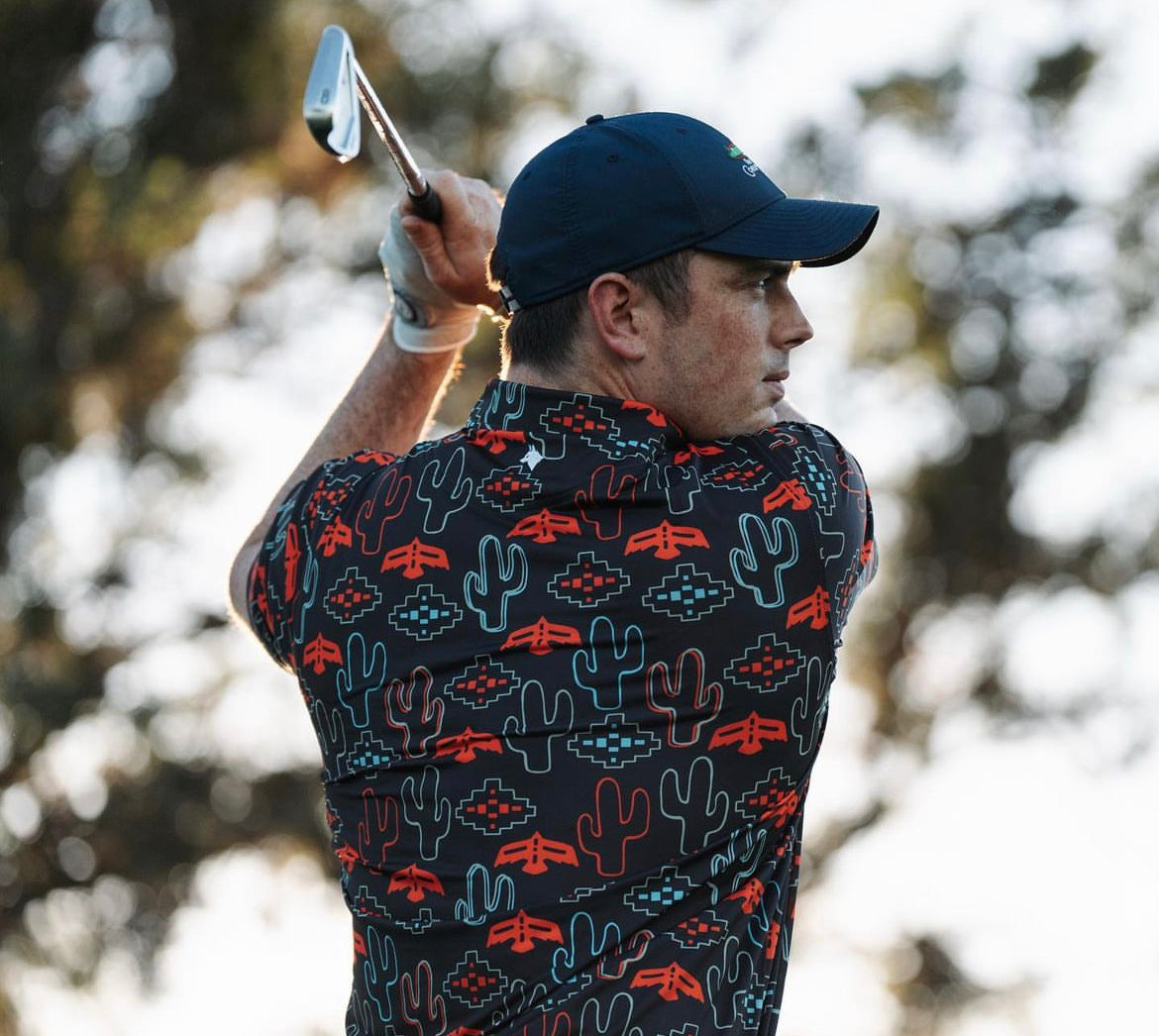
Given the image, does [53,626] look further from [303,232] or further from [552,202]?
[552,202]

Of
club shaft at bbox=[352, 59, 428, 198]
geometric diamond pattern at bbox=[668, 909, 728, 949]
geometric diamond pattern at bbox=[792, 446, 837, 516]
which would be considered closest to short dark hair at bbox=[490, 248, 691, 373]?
geometric diamond pattern at bbox=[792, 446, 837, 516]

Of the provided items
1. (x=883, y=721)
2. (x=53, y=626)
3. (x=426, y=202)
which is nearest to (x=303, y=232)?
Answer: (x=53, y=626)

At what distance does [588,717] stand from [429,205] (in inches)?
35.4

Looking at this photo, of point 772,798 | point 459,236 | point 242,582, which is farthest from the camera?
point 459,236

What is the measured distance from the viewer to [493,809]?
2.20 metres

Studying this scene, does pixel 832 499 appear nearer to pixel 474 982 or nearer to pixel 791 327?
pixel 791 327

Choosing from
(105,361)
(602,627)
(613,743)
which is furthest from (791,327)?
(105,361)

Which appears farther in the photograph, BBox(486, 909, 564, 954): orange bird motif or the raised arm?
the raised arm

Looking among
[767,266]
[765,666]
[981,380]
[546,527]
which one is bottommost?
[981,380]

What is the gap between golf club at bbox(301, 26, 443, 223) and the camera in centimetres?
237

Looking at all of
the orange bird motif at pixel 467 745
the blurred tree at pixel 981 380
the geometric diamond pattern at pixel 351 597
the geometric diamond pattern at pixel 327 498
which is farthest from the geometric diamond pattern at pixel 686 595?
the blurred tree at pixel 981 380

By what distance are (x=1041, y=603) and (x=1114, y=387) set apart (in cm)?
180

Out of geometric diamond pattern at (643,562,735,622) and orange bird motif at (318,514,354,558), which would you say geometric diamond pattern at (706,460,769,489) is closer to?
geometric diamond pattern at (643,562,735,622)

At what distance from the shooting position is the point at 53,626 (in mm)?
12133
